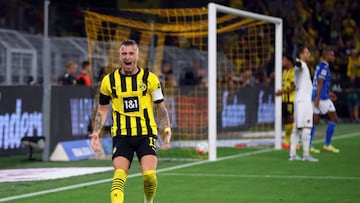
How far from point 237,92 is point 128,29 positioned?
7.62 metres

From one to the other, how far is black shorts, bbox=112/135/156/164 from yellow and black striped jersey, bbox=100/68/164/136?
0.06m

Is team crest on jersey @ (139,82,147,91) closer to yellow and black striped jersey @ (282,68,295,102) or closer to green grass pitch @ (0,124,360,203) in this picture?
green grass pitch @ (0,124,360,203)

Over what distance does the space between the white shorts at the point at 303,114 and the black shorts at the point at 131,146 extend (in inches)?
313

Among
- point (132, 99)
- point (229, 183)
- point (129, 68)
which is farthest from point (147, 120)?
point (229, 183)

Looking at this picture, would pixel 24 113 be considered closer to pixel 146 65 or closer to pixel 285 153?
pixel 146 65

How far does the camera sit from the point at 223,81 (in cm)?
2727

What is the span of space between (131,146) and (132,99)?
528mm

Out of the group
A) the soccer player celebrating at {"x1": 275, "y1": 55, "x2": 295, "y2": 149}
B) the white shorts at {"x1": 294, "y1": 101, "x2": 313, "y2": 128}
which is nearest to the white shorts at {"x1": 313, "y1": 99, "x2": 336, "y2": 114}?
the soccer player celebrating at {"x1": 275, "y1": 55, "x2": 295, "y2": 149}

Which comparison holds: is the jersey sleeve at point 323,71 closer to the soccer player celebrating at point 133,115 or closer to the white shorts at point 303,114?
the white shorts at point 303,114

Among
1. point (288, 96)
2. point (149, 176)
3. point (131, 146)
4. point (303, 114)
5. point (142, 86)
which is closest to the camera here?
point (149, 176)

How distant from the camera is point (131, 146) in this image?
9914 millimetres

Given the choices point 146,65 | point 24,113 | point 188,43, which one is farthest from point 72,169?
point 188,43

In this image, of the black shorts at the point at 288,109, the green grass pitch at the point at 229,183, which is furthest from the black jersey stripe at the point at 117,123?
the black shorts at the point at 288,109

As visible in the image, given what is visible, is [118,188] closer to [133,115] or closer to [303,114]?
[133,115]
